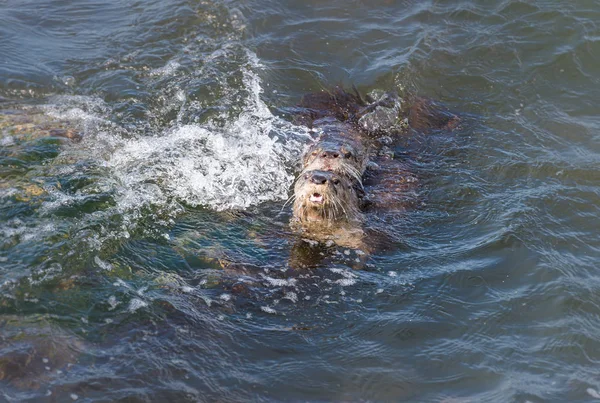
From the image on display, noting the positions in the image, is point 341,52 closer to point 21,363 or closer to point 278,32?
point 278,32

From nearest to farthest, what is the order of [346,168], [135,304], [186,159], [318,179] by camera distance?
[135,304]
[318,179]
[346,168]
[186,159]

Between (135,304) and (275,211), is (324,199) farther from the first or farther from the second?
(135,304)

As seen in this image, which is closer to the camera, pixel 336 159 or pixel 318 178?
pixel 318 178

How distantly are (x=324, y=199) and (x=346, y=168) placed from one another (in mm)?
647

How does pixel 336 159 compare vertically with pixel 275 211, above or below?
above

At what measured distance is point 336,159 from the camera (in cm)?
659

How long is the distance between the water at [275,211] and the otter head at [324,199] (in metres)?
0.28

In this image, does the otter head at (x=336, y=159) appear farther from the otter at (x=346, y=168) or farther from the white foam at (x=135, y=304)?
the white foam at (x=135, y=304)

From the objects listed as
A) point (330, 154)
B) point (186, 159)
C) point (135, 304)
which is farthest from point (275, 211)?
point (135, 304)

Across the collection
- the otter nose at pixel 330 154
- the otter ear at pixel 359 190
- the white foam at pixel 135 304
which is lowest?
Result: the white foam at pixel 135 304

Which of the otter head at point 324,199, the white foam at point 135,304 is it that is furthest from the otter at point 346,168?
the white foam at point 135,304

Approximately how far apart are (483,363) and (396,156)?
293cm

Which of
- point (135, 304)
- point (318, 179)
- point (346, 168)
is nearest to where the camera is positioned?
point (135, 304)

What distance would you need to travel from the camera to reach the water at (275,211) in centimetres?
477
